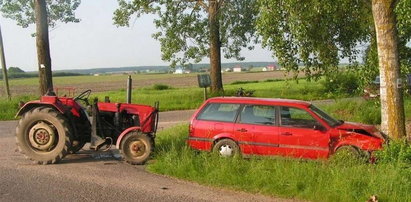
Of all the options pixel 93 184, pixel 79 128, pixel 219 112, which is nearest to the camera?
pixel 93 184

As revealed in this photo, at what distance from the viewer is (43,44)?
2022 centimetres

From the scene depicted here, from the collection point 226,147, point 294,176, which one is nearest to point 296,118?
point 226,147

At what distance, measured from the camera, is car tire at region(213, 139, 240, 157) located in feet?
31.6

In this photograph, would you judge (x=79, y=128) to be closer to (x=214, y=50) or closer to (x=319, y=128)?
(x=319, y=128)

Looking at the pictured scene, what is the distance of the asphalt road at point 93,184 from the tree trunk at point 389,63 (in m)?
3.80

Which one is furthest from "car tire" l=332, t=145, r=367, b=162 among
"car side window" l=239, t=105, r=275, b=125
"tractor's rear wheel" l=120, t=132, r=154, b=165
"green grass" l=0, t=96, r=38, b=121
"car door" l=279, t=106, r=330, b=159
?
"green grass" l=0, t=96, r=38, b=121

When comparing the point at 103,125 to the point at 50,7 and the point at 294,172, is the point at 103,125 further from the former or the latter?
the point at 50,7

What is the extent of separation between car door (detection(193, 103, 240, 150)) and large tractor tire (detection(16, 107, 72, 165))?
260cm

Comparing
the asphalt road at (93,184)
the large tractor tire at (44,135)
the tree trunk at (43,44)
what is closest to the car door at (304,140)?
the asphalt road at (93,184)

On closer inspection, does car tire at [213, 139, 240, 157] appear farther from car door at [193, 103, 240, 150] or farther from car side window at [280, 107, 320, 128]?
car side window at [280, 107, 320, 128]

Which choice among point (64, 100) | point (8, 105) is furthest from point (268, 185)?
point (8, 105)

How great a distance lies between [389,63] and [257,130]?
2865 mm

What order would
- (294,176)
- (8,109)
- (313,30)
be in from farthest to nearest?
(8,109)
(313,30)
(294,176)

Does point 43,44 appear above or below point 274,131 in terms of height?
above
